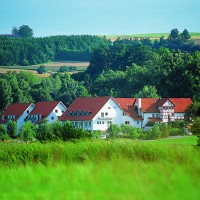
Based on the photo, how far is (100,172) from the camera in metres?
9.36

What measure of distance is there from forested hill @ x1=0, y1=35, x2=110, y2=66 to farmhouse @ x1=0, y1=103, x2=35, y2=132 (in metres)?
50.6

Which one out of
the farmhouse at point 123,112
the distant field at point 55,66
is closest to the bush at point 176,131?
the farmhouse at point 123,112

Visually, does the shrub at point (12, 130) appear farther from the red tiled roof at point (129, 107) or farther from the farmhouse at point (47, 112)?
the red tiled roof at point (129, 107)

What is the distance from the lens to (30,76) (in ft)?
331

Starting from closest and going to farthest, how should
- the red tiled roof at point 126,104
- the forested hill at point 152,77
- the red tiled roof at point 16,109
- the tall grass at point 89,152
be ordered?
the tall grass at point 89,152
the red tiled roof at point 126,104
the red tiled roof at point 16,109
the forested hill at point 152,77

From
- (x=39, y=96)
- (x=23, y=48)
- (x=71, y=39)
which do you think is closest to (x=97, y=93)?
(x=39, y=96)

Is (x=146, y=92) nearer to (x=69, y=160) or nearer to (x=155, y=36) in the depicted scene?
(x=69, y=160)

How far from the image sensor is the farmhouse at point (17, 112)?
78062mm

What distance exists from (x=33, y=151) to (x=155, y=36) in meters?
165

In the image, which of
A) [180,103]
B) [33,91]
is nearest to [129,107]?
[180,103]

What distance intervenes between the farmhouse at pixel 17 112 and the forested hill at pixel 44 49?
5055 cm

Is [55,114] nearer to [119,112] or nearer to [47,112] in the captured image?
[47,112]

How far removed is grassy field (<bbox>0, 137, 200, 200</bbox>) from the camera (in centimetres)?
810

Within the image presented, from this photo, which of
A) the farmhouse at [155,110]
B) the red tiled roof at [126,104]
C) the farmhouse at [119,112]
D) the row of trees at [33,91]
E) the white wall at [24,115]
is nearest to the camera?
the farmhouse at [155,110]
